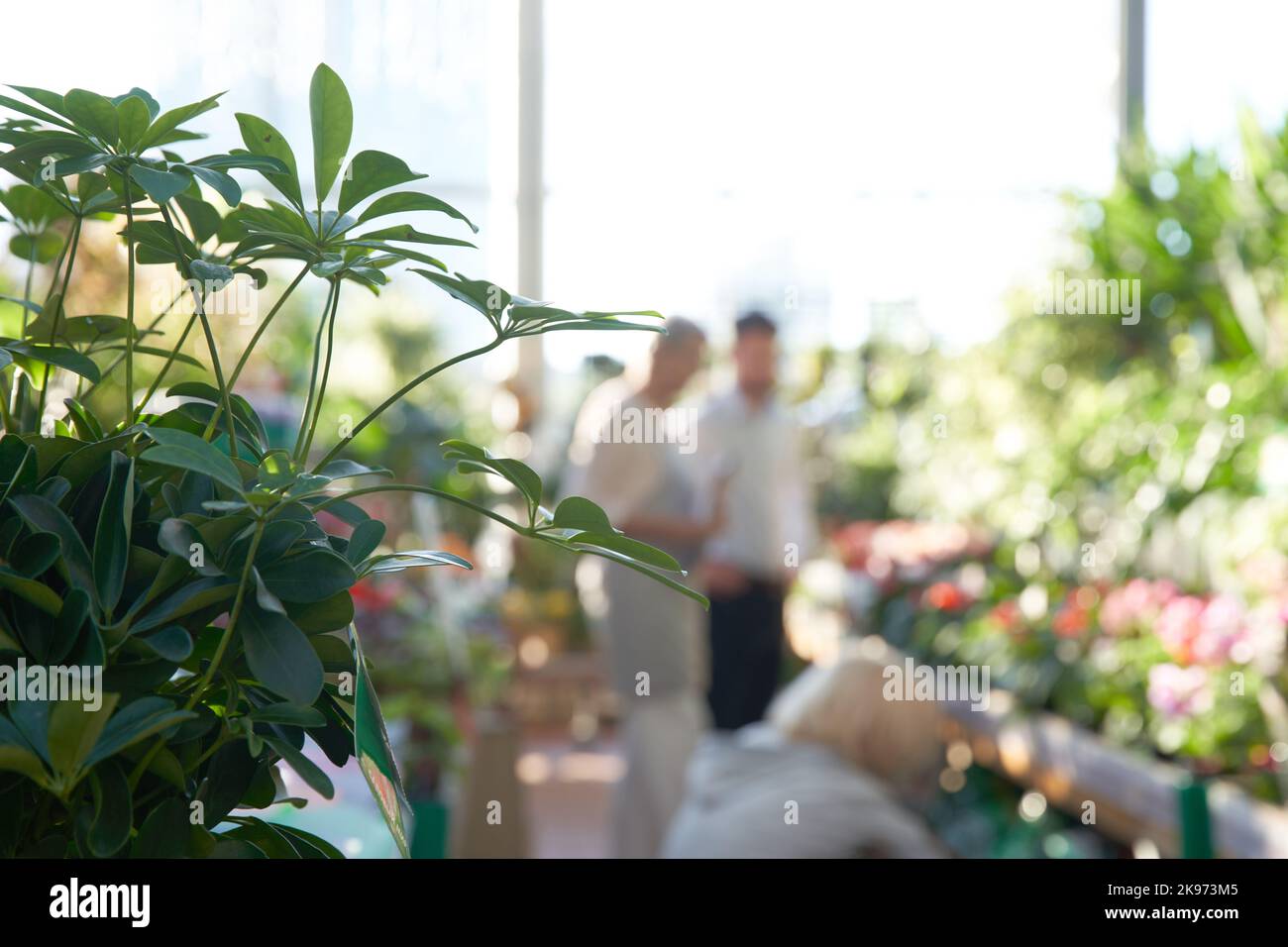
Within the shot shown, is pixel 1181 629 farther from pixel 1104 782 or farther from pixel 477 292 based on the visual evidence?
pixel 477 292

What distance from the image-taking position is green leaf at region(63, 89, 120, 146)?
1.55 feet

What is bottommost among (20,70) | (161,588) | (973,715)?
(973,715)

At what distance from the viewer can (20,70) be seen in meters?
2.58

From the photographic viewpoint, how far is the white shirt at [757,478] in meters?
3.89

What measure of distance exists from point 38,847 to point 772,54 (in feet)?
24.3

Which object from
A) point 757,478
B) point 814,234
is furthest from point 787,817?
point 814,234

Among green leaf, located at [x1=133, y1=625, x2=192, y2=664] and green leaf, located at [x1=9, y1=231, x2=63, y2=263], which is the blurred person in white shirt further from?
green leaf, located at [x1=133, y1=625, x2=192, y2=664]

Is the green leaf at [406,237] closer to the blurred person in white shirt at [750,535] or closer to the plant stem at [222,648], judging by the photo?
the plant stem at [222,648]

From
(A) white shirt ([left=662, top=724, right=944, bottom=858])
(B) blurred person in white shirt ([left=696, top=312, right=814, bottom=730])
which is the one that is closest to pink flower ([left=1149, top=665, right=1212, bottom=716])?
(A) white shirt ([left=662, top=724, right=944, bottom=858])

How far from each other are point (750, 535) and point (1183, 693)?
1.44 metres

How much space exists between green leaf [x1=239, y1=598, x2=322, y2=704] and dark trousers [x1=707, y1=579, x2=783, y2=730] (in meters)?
3.48

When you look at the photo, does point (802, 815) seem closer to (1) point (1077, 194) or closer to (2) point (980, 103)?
(1) point (1077, 194)

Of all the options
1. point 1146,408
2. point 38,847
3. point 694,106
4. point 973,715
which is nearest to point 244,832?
point 38,847

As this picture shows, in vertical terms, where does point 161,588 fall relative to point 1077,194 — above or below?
below
